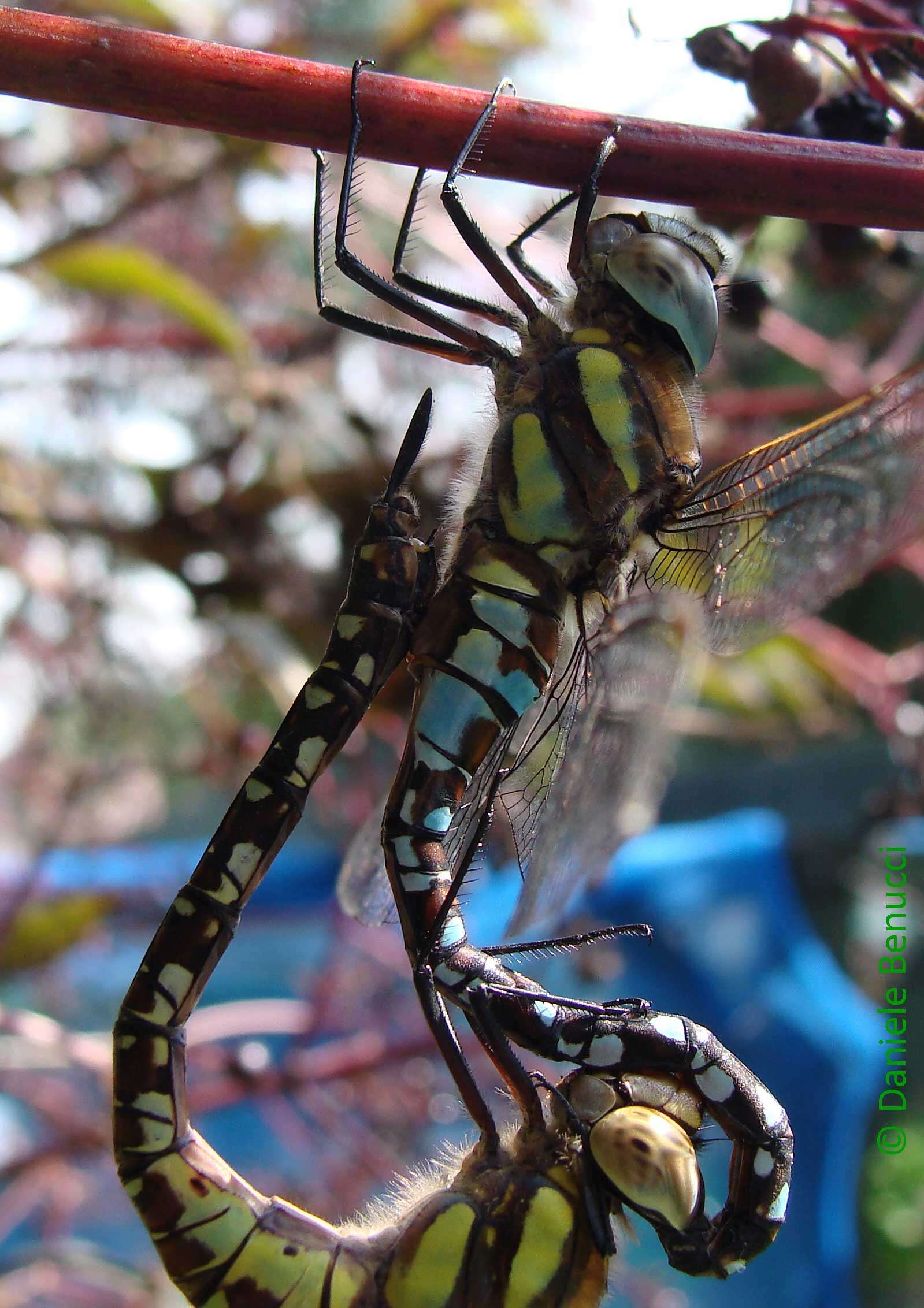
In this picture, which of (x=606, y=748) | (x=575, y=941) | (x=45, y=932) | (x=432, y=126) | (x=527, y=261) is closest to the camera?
(x=432, y=126)

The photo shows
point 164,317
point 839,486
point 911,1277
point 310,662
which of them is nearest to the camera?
point 839,486

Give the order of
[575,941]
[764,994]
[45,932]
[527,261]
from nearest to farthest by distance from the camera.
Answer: [575,941] < [527,261] < [45,932] < [764,994]

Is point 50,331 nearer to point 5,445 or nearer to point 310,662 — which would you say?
point 5,445

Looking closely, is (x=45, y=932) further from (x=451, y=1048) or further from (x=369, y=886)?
(x=451, y=1048)

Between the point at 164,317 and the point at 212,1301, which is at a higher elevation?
the point at 164,317

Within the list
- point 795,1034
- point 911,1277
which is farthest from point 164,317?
point 911,1277

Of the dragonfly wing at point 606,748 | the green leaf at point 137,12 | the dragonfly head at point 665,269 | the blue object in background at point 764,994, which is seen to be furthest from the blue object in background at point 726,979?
the green leaf at point 137,12

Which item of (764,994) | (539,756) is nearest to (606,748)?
(539,756)
